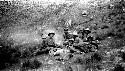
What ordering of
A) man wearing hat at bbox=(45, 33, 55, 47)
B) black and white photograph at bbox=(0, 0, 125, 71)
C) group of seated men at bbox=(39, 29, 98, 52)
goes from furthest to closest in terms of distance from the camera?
man wearing hat at bbox=(45, 33, 55, 47)
group of seated men at bbox=(39, 29, 98, 52)
black and white photograph at bbox=(0, 0, 125, 71)

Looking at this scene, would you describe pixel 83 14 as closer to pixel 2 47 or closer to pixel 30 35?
pixel 30 35

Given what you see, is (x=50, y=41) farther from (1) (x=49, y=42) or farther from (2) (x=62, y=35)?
(2) (x=62, y=35)

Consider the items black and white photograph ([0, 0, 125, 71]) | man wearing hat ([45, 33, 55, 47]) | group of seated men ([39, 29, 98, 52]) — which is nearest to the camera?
black and white photograph ([0, 0, 125, 71])

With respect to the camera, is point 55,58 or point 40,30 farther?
point 40,30

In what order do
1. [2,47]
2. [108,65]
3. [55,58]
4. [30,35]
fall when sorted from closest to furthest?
[108,65] < [55,58] < [2,47] < [30,35]

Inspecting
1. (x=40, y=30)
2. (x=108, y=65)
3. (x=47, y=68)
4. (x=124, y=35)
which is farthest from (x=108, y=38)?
(x=40, y=30)

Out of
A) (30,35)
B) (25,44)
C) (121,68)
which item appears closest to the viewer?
(121,68)

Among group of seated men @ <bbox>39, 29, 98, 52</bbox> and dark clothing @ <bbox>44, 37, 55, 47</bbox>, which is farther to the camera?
dark clothing @ <bbox>44, 37, 55, 47</bbox>

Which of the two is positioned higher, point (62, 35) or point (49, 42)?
point (62, 35)

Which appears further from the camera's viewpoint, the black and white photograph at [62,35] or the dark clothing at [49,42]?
the dark clothing at [49,42]

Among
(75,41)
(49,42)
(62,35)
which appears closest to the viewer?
(75,41)

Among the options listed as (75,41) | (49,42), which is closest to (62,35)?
(49,42)
